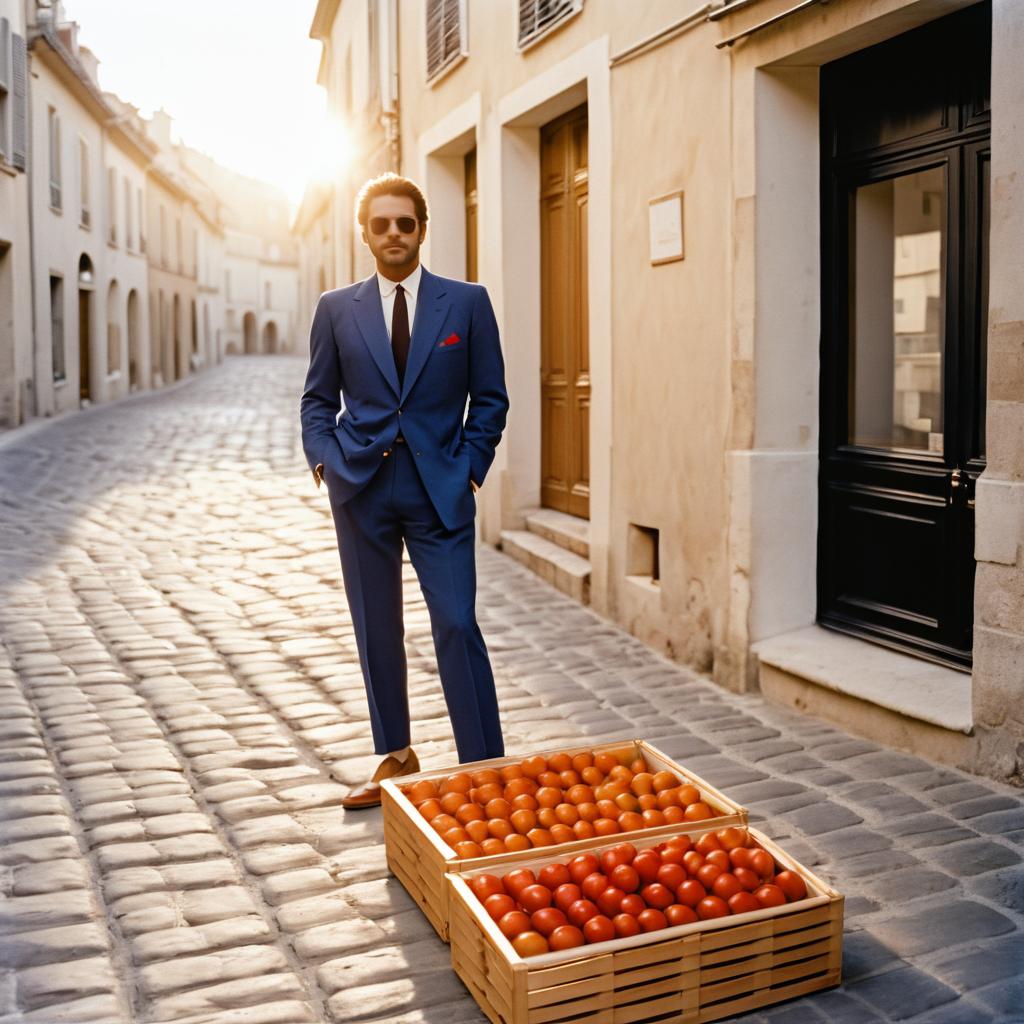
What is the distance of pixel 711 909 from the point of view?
3072mm

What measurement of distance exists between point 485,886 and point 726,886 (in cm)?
59

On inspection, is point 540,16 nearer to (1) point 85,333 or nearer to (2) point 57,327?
(2) point 57,327

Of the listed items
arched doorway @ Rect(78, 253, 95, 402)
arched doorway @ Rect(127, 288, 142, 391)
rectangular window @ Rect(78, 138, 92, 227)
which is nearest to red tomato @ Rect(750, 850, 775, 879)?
arched doorway @ Rect(78, 253, 95, 402)

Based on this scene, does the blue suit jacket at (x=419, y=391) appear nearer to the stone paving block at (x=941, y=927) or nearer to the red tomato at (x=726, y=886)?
the red tomato at (x=726, y=886)

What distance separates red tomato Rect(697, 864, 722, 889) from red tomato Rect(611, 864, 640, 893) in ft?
0.51

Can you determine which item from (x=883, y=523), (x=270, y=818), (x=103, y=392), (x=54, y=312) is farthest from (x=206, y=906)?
(x=103, y=392)

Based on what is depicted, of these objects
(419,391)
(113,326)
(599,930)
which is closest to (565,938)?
(599,930)

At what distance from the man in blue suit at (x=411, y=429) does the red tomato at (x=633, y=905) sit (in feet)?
4.07

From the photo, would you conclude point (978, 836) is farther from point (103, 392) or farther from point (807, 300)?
point (103, 392)

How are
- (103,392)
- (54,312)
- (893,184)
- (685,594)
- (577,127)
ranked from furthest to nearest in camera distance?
(103,392) < (54,312) < (577,127) < (685,594) < (893,184)

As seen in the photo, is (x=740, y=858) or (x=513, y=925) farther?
(x=740, y=858)

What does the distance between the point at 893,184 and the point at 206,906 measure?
4112 mm

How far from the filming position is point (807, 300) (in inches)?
240

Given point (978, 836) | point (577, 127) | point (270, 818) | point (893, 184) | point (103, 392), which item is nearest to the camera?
point (978, 836)
